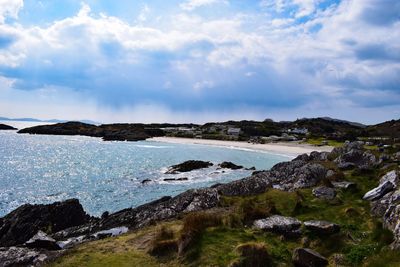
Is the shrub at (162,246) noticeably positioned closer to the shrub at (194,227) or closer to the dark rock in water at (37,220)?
the shrub at (194,227)

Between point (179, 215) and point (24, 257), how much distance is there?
8970 mm

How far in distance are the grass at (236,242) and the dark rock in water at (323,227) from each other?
0.26 meters

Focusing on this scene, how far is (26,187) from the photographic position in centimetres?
5534

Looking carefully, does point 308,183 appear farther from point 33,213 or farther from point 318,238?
point 33,213

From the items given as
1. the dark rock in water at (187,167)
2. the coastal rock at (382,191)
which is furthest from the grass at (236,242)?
the dark rock in water at (187,167)

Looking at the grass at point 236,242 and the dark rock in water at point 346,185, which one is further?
the dark rock in water at point 346,185

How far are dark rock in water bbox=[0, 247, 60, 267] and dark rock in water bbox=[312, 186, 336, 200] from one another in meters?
15.9

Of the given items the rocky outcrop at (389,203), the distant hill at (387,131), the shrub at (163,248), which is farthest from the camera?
the distant hill at (387,131)

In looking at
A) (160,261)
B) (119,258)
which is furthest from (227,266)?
(119,258)

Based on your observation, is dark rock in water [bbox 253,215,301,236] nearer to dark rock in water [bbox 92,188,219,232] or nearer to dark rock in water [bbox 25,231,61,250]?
dark rock in water [bbox 92,188,219,232]

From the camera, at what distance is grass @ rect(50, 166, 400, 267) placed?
503 inches

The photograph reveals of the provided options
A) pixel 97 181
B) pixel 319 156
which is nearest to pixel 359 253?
pixel 319 156

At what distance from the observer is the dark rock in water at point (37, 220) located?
26.1 meters

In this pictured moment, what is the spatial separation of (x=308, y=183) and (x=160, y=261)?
17.1m
